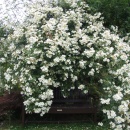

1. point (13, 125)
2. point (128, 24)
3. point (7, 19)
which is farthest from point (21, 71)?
point (7, 19)

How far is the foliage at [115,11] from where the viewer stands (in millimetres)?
7895

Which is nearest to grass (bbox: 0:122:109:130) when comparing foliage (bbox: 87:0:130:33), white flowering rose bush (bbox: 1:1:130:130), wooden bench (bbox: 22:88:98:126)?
wooden bench (bbox: 22:88:98:126)

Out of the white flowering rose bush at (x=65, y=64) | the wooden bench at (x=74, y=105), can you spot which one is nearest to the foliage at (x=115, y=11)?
the white flowering rose bush at (x=65, y=64)

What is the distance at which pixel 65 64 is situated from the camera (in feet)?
19.5

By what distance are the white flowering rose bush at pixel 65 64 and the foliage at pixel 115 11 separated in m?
1.36

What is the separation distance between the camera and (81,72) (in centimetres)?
618

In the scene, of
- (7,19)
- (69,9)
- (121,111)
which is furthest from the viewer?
(7,19)

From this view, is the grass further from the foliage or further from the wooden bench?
the foliage

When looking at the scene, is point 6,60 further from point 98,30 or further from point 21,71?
point 98,30

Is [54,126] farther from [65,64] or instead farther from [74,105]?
[65,64]

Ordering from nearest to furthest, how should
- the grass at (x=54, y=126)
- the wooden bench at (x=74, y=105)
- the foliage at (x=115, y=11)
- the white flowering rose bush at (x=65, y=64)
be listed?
the white flowering rose bush at (x=65, y=64), the grass at (x=54, y=126), the foliage at (x=115, y=11), the wooden bench at (x=74, y=105)

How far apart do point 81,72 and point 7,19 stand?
5.35 m

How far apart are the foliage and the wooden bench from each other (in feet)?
6.43

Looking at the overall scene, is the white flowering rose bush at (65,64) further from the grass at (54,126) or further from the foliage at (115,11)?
the grass at (54,126)
